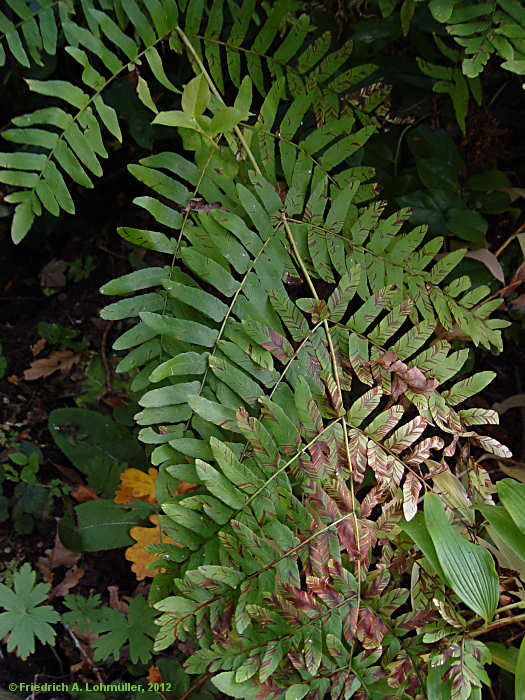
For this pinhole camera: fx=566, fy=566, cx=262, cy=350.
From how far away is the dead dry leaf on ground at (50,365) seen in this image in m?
2.15

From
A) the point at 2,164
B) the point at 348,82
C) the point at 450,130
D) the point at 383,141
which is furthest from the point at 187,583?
the point at 450,130

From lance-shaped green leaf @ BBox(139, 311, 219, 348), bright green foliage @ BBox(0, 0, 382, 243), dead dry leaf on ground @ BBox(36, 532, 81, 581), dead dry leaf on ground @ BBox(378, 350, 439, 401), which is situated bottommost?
dead dry leaf on ground @ BBox(36, 532, 81, 581)

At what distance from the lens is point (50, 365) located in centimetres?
216

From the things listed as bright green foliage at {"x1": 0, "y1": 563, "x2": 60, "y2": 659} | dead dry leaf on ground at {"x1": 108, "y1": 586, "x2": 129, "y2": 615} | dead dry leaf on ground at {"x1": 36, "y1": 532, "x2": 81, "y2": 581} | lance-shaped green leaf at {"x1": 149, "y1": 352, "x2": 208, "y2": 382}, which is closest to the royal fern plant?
lance-shaped green leaf at {"x1": 149, "y1": 352, "x2": 208, "y2": 382}

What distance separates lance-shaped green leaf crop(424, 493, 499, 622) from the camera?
2.73ft

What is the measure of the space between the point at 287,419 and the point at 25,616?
1.08 meters

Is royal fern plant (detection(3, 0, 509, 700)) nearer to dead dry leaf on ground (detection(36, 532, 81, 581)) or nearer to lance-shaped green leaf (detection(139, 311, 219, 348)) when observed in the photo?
lance-shaped green leaf (detection(139, 311, 219, 348))

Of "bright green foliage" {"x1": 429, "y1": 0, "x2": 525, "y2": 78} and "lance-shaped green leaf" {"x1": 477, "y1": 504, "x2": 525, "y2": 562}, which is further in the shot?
"bright green foliage" {"x1": 429, "y1": 0, "x2": 525, "y2": 78}

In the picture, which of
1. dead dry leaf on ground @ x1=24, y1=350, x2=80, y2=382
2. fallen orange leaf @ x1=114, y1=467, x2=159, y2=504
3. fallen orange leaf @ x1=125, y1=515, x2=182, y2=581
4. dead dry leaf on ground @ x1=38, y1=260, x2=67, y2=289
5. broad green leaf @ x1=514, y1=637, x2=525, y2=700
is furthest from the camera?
dead dry leaf on ground @ x1=38, y1=260, x2=67, y2=289

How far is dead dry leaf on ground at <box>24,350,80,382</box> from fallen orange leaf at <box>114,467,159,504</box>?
62cm

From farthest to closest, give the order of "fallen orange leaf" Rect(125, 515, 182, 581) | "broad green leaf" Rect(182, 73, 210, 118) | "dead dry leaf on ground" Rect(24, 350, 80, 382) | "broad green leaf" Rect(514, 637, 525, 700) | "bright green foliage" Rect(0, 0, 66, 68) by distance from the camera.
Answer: "dead dry leaf on ground" Rect(24, 350, 80, 382) < "fallen orange leaf" Rect(125, 515, 182, 581) < "bright green foliage" Rect(0, 0, 66, 68) < "broad green leaf" Rect(182, 73, 210, 118) < "broad green leaf" Rect(514, 637, 525, 700)

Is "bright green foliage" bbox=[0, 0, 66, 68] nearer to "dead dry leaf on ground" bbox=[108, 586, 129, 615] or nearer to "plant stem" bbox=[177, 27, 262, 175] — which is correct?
"plant stem" bbox=[177, 27, 262, 175]

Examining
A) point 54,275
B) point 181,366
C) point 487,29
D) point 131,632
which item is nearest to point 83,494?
point 131,632

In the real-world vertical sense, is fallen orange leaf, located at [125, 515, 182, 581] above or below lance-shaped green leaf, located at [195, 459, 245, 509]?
below
